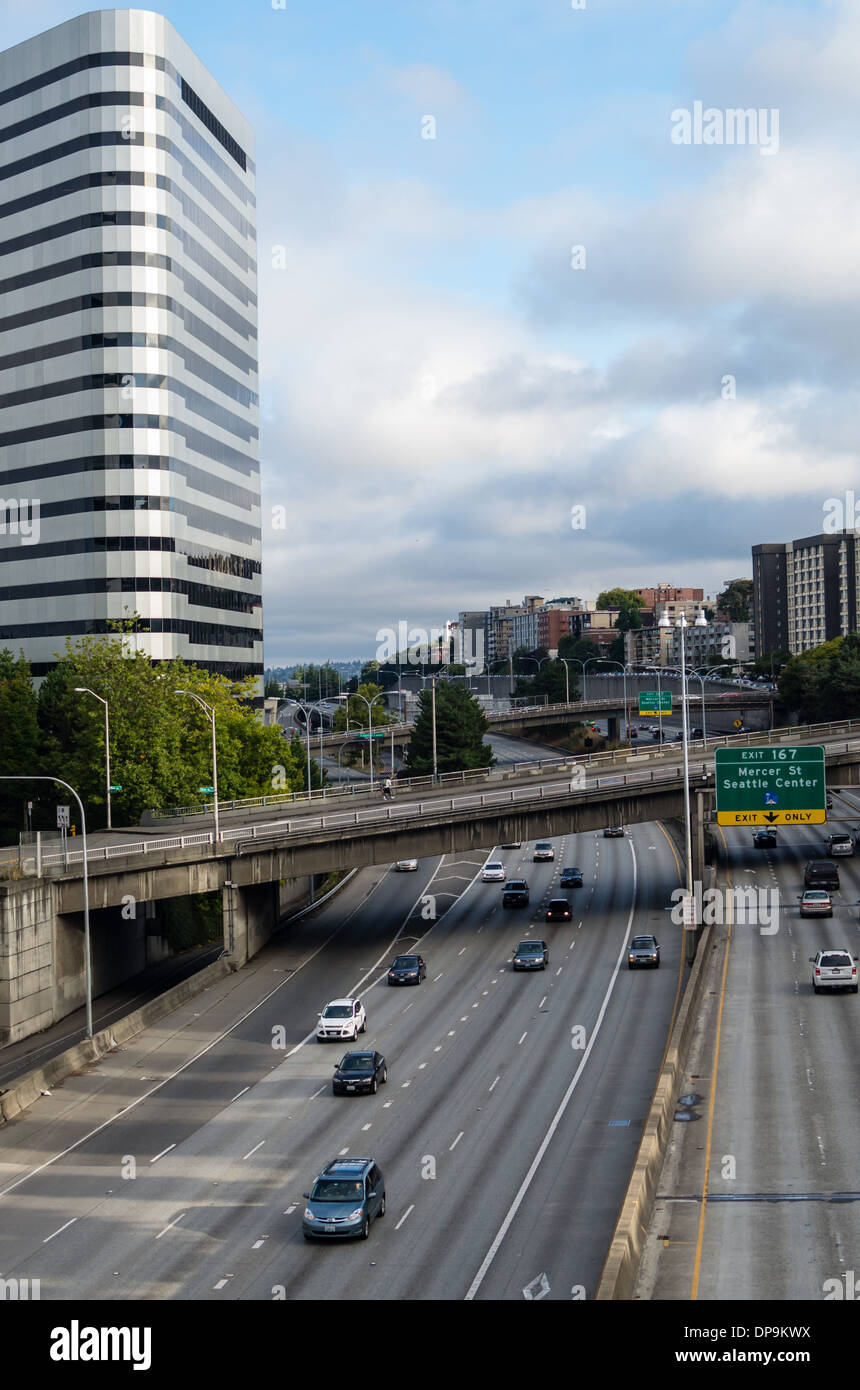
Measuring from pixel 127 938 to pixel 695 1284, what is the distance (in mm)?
47370

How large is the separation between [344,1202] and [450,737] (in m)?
88.7

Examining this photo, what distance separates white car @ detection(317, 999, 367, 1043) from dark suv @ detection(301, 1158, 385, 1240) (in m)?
18.0

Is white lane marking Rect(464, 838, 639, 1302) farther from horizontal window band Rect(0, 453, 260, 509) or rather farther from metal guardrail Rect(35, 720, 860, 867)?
horizontal window band Rect(0, 453, 260, 509)

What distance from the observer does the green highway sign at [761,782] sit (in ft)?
189

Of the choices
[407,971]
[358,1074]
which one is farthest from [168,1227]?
[407,971]

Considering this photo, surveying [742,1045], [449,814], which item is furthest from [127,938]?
[742,1045]

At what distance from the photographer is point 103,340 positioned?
98.0m

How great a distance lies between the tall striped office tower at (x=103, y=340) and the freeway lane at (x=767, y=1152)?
6061 centimetres

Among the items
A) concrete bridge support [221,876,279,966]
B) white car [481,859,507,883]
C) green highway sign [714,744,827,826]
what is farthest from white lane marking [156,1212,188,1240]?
white car [481,859,507,883]

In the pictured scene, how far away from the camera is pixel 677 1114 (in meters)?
33.8

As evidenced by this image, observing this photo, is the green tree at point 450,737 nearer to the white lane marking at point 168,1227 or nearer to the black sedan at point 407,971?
the black sedan at point 407,971

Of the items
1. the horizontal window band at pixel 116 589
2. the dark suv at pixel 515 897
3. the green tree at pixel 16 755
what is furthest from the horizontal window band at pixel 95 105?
the dark suv at pixel 515 897

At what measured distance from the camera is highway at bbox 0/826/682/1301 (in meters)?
26.7

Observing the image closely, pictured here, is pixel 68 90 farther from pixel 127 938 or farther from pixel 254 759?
pixel 127 938
